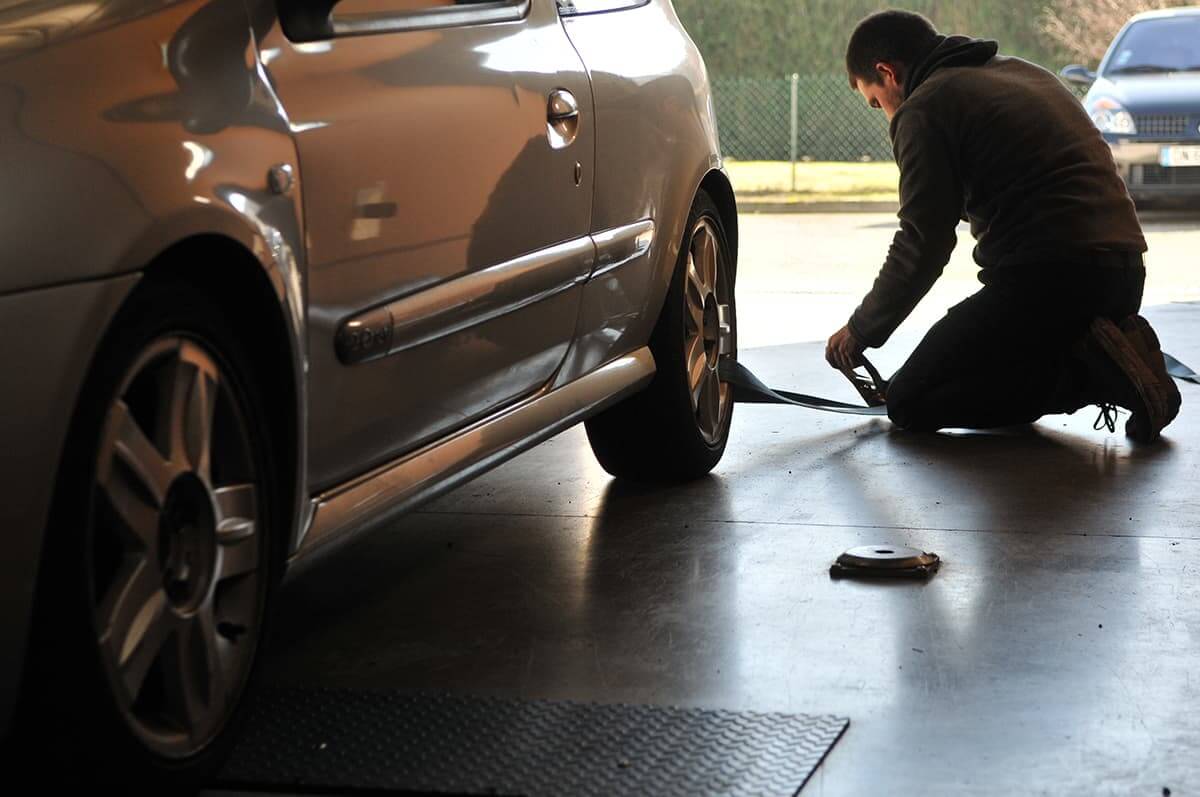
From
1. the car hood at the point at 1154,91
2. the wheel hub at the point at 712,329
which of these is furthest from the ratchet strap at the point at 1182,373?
the car hood at the point at 1154,91

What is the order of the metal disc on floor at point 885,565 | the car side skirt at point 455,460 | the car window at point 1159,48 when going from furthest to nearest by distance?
the car window at point 1159,48, the metal disc on floor at point 885,565, the car side skirt at point 455,460

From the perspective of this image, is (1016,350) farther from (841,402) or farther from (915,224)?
(841,402)

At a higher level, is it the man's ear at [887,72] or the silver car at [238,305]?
the silver car at [238,305]

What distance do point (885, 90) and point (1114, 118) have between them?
8.31m

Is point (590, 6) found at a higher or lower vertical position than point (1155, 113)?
higher

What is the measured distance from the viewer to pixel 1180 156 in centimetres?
1310

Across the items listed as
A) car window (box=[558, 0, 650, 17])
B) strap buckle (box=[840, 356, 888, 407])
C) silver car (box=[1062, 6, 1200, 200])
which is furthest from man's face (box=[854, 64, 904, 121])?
silver car (box=[1062, 6, 1200, 200])

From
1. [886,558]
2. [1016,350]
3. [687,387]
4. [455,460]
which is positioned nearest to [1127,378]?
[1016,350]

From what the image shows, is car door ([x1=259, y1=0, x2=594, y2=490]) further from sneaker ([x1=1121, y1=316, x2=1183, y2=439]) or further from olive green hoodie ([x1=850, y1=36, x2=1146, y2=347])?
sneaker ([x1=1121, y1=316, x2=1183, y2=439])

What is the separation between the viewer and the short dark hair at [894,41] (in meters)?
5.41

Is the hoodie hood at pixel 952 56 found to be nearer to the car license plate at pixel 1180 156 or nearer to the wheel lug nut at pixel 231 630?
the wheel lug nut at pixel 231 630

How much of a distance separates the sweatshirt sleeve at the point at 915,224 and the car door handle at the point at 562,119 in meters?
1.82

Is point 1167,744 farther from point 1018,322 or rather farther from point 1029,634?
point 1018,322

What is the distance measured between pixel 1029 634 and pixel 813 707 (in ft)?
1.89
